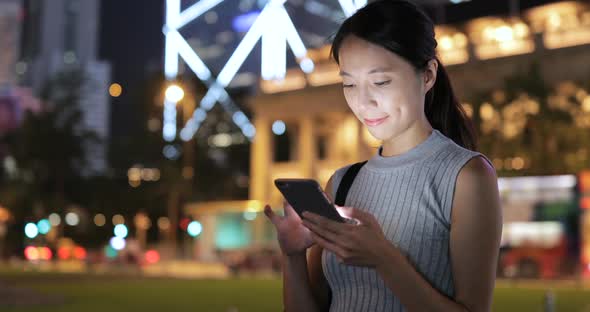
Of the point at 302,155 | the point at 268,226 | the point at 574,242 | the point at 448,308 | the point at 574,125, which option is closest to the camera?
the point at 448,308

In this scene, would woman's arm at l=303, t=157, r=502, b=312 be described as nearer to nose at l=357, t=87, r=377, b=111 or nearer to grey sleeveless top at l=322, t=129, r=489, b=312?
grey sleeveless top at l=322, t=129, r=489, b=312

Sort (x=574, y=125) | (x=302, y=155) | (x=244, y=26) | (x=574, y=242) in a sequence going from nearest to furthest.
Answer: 1. (x=574, y=242)
2. (x=574, y=125)
3. (x=302, y=155)
4. (x=244, y=26)

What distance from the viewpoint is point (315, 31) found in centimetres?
7600


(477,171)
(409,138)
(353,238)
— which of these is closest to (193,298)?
(409,138)

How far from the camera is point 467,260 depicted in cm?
215

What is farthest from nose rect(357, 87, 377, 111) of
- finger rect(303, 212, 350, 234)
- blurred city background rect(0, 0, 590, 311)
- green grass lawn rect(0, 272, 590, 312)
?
blurred city background rect(0, 0, 590, 311)

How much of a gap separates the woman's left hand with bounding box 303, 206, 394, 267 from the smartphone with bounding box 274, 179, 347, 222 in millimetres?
21

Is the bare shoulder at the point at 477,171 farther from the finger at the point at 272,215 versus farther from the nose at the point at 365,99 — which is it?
the finger at the point at 272,215

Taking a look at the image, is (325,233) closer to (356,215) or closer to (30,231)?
(356,215)

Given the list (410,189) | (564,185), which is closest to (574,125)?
(564,185)

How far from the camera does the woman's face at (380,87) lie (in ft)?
7.74

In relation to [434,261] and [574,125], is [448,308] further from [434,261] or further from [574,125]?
[574,125]

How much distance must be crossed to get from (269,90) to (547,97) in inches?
1313

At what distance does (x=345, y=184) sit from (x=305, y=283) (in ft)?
1.18
